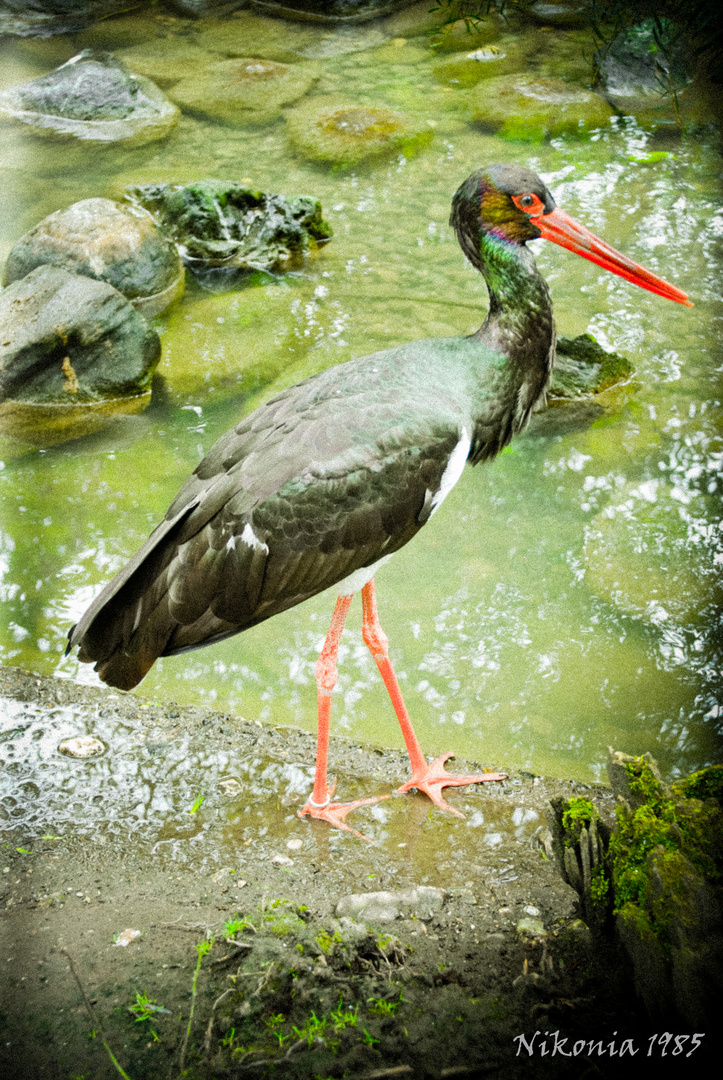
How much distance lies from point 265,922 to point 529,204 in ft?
6.84

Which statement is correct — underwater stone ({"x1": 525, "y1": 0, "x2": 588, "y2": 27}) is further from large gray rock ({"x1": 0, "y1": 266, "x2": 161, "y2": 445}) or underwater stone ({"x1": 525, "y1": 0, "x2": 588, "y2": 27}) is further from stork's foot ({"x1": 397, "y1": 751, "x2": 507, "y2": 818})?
stork's foot ({"x1": 397, "y1": 751, "x2": 507, "y2": 818})

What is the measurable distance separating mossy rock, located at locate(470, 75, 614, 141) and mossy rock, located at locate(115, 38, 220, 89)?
9.48ft

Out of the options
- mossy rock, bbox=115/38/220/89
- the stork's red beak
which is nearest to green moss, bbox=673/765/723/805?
the stork's red beak

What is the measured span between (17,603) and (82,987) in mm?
2006

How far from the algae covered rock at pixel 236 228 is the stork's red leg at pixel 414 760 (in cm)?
373

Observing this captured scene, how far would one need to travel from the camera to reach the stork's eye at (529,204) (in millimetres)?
2629

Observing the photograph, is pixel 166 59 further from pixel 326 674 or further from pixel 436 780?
pixel 436 780

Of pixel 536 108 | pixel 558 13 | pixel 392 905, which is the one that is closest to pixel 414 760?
pixel 392 905

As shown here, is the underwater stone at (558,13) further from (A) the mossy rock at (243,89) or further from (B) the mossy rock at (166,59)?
(B) the mossy rock at (166,59)

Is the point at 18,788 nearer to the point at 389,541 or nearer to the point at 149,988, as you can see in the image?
the point at 149,988

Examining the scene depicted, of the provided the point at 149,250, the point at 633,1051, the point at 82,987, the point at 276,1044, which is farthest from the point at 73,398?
the point at 633,1051

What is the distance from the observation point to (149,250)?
5.56 metres

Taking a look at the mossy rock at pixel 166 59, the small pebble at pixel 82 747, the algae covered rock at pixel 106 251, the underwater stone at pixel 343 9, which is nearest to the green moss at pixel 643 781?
the small pebble at pixel 82 747

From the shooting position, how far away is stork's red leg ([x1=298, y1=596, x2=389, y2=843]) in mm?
2695
